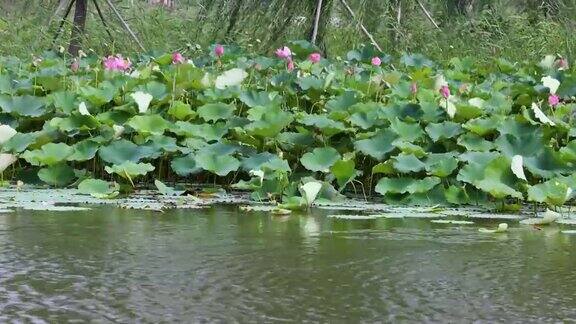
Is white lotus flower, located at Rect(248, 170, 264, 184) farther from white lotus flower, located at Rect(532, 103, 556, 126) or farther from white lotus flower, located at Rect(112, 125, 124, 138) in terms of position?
white lotus flower, located at Rect(532, 103, 556, 126)

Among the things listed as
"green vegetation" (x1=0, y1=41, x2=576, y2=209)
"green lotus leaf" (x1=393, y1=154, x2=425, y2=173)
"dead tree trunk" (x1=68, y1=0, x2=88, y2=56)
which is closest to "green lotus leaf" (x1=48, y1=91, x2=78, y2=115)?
"green vegetation" (x1=0, y1=41, x2=576, y2=209)

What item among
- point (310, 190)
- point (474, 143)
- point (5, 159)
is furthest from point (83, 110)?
point (474, 143)

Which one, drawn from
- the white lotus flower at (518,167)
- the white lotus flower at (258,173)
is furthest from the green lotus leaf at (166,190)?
the white lotus flower at (518,167)

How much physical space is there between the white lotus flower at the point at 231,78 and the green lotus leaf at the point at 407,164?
38.2 inches

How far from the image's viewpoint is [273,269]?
160 cm

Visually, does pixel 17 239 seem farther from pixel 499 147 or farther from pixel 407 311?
pixel 499 147

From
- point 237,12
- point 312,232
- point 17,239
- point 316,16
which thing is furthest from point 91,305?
point 237,12

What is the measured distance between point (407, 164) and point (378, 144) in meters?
0.18

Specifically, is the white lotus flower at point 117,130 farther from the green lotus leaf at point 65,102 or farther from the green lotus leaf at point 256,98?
the green lotus leaf at point 256,98

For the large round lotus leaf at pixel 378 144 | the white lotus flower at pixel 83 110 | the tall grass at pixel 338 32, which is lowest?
the large round lotus leaf at pixel 378 144

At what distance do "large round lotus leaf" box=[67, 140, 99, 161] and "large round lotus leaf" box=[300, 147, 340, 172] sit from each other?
1.98 feet

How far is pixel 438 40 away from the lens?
19.8ft

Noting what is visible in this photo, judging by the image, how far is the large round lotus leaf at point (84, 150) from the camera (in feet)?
8.98

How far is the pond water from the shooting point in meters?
1.30
